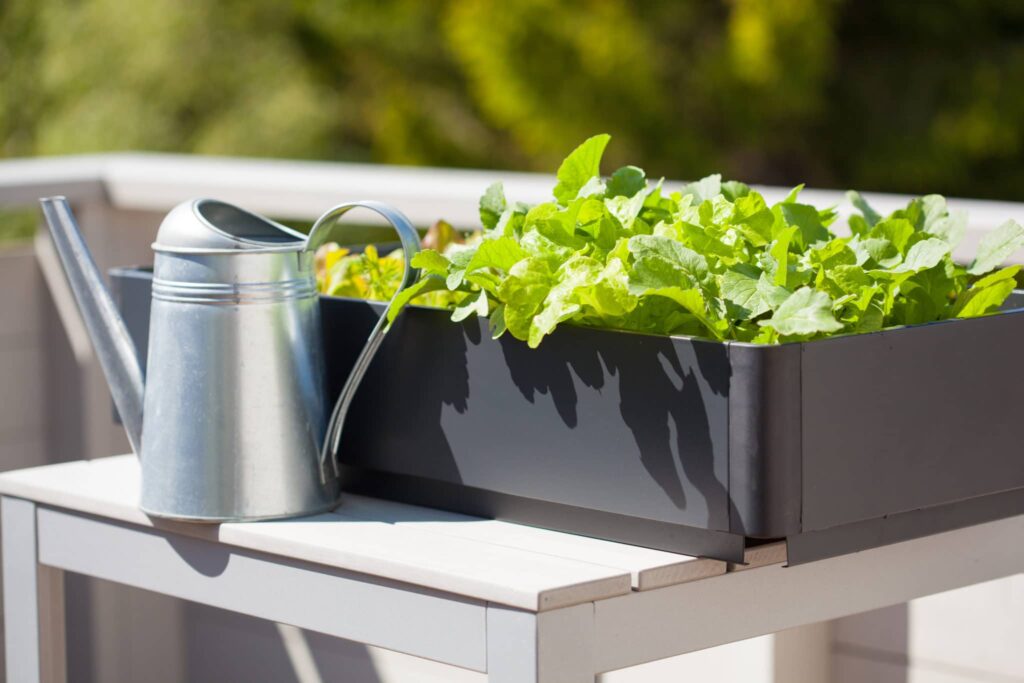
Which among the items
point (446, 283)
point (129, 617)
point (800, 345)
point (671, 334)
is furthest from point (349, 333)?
point (129, 617)

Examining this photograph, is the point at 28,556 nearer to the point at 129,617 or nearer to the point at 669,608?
the point at 669,608

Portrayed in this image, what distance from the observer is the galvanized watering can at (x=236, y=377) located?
3.51ft

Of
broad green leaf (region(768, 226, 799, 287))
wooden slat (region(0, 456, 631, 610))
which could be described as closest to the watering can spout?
wooden slat (region(0, 456, 631, 610))

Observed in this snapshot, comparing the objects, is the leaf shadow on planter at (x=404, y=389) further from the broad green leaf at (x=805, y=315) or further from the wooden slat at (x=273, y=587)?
the broad green leaf at (x=805, y=315)

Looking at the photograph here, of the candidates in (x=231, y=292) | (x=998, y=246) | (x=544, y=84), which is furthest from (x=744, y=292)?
(x=544, y=84)

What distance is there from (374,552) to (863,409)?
1.06ft

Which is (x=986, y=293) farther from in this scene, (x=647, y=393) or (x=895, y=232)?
(x=647, y=393)

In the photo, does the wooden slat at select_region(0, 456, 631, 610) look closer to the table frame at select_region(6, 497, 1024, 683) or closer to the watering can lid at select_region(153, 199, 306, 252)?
the table frame at select_region(6, 497, 1024, 683)

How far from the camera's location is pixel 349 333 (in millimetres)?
1147

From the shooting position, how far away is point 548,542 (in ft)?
3.34

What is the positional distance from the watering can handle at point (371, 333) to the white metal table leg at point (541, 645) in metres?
0.22

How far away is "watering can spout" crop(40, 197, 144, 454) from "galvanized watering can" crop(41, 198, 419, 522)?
0.07m

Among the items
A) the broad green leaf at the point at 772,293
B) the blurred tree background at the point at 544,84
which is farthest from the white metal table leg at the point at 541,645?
the blurred tree background at the point at 544,84

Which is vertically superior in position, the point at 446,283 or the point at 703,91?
the point at 703,91
